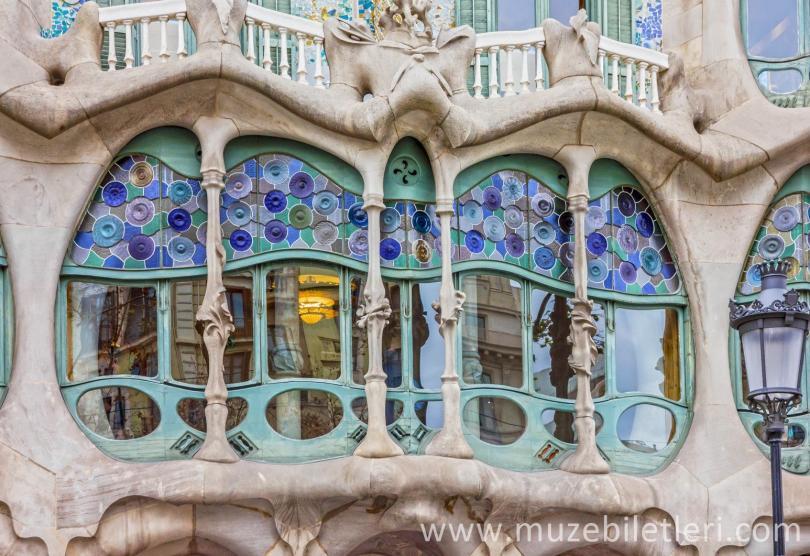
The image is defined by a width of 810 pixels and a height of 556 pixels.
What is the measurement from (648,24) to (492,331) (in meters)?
3.86

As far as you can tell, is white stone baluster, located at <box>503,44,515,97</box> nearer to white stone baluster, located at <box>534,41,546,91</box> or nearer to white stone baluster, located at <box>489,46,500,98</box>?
white stone baluster, located at <box>489,46,500,98</box>

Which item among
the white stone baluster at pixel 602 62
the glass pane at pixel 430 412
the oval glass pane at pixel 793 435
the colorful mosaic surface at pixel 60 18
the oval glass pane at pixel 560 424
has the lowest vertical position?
the oval glass pane at pixel 793 435

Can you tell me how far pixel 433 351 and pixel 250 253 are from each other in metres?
1.77

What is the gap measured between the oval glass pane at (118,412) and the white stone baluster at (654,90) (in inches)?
212

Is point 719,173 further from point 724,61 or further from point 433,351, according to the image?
point 433,351

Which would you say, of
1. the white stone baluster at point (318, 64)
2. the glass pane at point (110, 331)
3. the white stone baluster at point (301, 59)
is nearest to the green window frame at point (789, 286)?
the white stone baluster at point (318, 64)

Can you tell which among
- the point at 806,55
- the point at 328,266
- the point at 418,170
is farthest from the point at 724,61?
the point at 328,266

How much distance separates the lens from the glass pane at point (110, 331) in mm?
14547

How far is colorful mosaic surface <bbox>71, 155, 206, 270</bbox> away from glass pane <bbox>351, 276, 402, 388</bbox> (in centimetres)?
136

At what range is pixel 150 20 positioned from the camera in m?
15.0

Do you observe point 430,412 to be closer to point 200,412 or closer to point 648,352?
point 200,412

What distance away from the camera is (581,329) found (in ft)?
49.8

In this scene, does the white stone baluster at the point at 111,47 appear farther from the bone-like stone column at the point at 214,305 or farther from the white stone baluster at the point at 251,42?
the white stone baluster at the point at 251,42

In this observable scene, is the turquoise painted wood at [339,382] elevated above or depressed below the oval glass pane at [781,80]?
below
